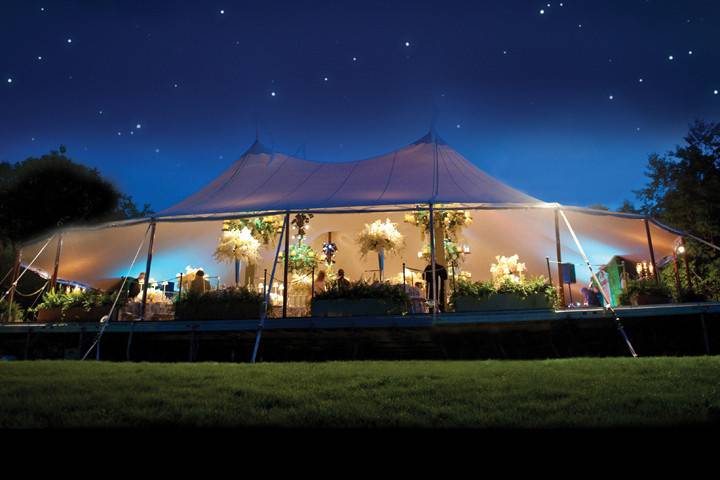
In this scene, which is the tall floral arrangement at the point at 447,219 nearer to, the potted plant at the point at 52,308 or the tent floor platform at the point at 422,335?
the tent floor platform at the point at 422,335

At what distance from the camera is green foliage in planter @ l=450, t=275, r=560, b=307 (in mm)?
8633

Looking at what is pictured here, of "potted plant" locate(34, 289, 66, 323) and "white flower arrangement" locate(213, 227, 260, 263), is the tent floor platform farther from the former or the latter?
"white flower arrangement" locate(213, 227, 260, 263)

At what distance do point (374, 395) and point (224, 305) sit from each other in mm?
5129

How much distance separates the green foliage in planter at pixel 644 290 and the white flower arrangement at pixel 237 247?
6626mm

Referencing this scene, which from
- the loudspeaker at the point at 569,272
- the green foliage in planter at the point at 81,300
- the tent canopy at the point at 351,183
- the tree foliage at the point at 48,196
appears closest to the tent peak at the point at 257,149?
the tent canopy at the point at 351,183

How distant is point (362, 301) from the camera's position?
28.6 ft

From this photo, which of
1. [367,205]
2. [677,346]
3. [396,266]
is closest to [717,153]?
[396,266]

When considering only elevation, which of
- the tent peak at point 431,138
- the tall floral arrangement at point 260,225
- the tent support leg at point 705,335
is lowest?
the tent support leg at point 705,335

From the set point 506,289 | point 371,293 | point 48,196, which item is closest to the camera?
point 506,289

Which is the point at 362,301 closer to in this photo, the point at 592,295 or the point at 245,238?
the point at 245,238

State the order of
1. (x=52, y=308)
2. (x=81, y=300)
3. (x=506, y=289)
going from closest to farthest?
(x=506, y=289), (x=81, y=300), (x=52, y=308)

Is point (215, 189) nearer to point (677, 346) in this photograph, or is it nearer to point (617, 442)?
point (677, 346)

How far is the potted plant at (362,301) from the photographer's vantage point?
866 centimetres

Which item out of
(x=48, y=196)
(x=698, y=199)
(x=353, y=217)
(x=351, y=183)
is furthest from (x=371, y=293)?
(x=48, y=196)
